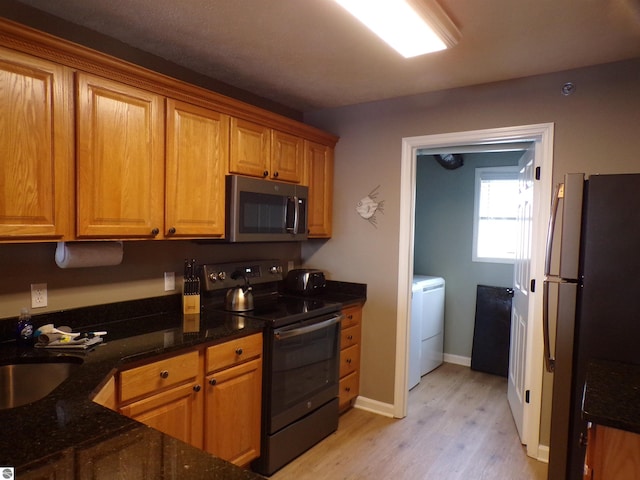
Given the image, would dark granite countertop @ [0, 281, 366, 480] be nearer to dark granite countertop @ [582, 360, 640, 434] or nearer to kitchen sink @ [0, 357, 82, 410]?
kitchen sink @ [0, 357, 82, 410]

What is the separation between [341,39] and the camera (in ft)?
7.17

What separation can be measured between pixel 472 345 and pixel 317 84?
3080mm

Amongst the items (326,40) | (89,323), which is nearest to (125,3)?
(326,40)

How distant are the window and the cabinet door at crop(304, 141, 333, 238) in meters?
1.86

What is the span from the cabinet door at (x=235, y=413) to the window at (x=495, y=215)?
2985 mm

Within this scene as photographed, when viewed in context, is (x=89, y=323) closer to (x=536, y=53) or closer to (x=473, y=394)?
(x=536, y=53)

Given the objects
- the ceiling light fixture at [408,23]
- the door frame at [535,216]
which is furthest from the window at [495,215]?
the ceiling light fixture at [408,23]

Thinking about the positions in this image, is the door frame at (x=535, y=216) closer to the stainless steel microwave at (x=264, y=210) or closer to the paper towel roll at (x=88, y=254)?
the stainless steel microwave at (x=264, y=210)

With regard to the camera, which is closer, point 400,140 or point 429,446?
point 429,446

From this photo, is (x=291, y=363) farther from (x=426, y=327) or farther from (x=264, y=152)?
(x=426, y=327)

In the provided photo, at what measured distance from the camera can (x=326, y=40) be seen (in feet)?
7.23

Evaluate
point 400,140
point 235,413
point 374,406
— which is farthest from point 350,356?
point 400,140

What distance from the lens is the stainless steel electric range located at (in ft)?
7.95

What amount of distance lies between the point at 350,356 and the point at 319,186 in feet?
4.40
